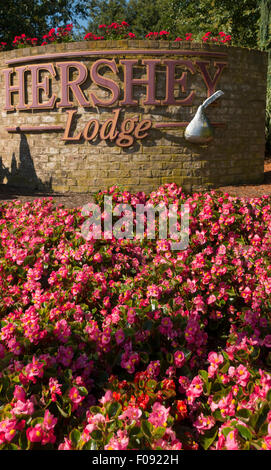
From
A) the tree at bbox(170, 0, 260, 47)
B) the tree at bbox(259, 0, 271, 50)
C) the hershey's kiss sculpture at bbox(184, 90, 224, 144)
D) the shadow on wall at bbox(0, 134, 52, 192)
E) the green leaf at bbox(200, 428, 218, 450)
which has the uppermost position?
the tree at bbox(170, 0, 260, 47)

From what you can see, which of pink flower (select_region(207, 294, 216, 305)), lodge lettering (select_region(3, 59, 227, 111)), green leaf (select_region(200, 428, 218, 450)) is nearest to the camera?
green leaf (select_region(200, 428, 218, 450))

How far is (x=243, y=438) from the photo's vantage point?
1.61 m

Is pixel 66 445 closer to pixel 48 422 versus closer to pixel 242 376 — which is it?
pixel 48 422

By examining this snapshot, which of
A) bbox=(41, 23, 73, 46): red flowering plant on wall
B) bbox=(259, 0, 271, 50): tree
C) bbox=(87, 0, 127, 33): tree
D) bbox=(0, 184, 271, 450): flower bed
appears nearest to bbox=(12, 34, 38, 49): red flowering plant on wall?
bbox=(41, 23, 73, 46): red flowering plant on wall

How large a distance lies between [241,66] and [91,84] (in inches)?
136

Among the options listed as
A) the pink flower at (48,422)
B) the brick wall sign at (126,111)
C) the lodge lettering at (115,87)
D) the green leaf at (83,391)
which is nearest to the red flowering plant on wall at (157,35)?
the brick wall sign at (126,111)

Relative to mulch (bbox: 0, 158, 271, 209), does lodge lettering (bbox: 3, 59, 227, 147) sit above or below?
above

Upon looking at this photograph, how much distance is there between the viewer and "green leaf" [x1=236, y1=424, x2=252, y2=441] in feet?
5.13

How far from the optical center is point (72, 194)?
8922mm

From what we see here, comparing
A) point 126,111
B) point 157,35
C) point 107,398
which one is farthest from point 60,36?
point 107,398

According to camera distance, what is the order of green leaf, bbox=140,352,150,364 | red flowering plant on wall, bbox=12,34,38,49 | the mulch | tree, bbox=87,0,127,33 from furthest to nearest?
tree, bbox=87,0,127,33, red flowering plant on wall, bbox=12,34,38,49, the mulch, green leaf, bbox=140,352,150,364

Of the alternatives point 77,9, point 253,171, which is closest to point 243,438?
point 253,171

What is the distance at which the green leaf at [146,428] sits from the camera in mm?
1599

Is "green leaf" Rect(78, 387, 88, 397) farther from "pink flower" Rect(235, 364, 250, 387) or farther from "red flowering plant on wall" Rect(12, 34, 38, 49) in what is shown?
"red flowering plant on wall" Rect(12, 34, 38, 49)
